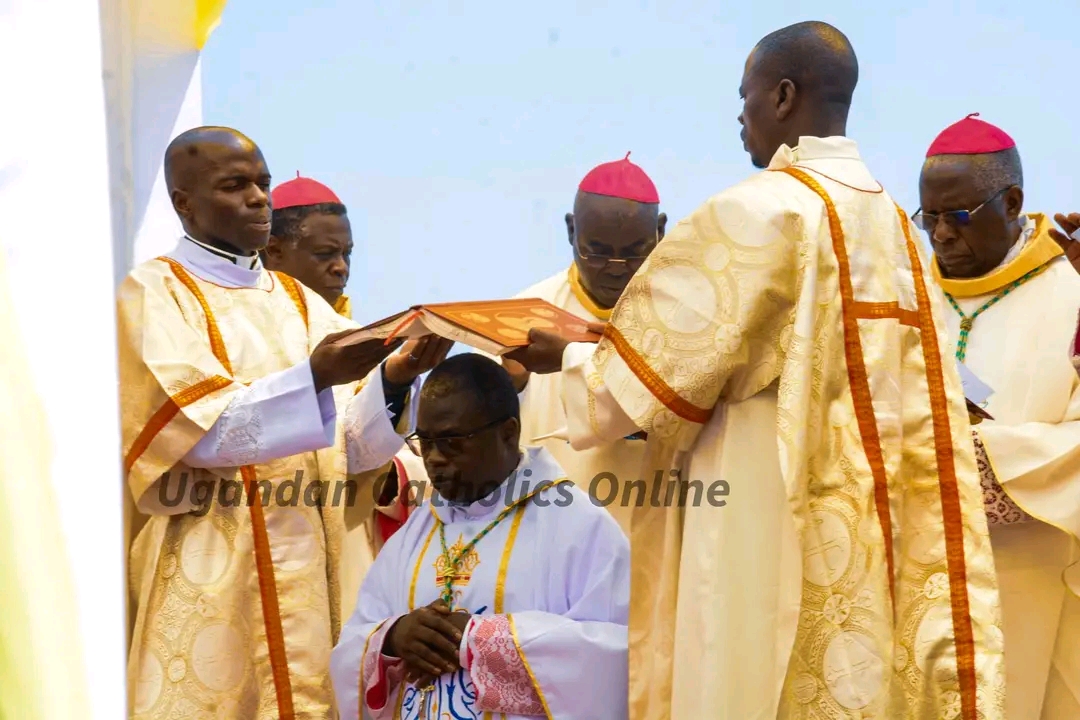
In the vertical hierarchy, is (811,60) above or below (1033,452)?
above

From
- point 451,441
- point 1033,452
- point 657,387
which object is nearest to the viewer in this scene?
point 657,387

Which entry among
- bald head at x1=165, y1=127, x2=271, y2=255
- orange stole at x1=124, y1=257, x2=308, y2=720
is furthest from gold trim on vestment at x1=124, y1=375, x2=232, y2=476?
bald head at x1=165, y1=127, x2=271, y2=255

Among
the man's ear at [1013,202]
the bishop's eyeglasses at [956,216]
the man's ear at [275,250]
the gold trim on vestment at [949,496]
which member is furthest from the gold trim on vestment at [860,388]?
the man's ear at [275,250]

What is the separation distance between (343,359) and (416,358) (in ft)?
1.02

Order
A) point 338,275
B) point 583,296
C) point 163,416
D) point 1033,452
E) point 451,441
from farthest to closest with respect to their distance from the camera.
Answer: point 338,275
point 583,296
point 1033,452
point 163,416
point 451,441

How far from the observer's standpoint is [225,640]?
4.93m

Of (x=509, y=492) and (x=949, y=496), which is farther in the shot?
(x=509, y=492)

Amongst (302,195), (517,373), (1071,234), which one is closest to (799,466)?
(1071,234)

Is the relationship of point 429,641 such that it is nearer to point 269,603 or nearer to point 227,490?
point 269,603

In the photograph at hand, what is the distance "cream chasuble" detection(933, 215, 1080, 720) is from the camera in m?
5.12

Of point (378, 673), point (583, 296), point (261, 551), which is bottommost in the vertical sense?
point (378, 673)

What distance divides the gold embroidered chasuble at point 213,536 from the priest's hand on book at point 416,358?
15.1 inches

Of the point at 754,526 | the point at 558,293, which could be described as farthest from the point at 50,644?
the point at 558,293

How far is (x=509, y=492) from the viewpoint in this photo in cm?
466
